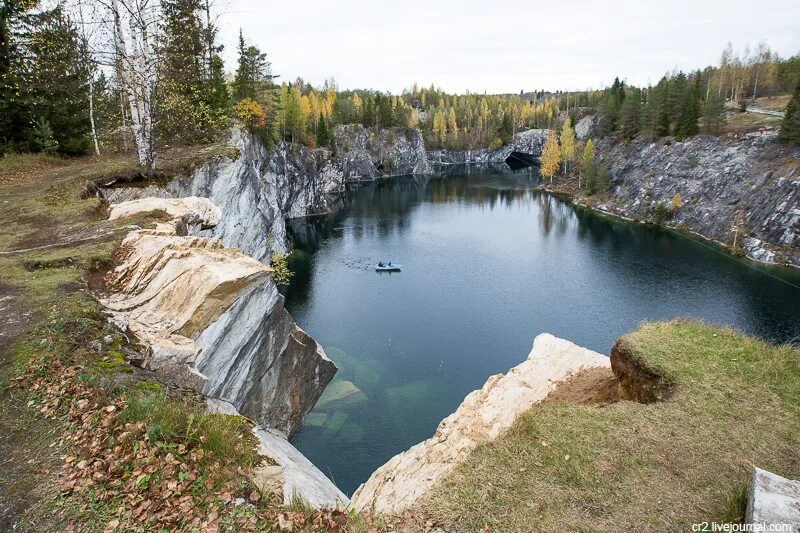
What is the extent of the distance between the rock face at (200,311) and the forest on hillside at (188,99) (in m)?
6.41

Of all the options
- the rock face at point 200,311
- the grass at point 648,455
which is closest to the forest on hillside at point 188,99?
the rock face at point 200,311

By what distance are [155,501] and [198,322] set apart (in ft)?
24.4

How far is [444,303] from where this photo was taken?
152 feet

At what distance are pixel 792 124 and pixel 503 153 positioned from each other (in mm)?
108527

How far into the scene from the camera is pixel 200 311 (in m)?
13.0

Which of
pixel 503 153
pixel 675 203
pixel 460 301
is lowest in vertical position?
pixel 460 301

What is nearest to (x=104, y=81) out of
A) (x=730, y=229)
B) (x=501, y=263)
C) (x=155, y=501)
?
(x=155, y=501)

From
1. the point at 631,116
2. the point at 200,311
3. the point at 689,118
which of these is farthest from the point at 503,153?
the point at 200,311

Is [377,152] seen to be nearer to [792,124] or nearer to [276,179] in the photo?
[276,179]

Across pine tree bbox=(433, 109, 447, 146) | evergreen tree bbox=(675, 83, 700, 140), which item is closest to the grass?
evergreen tree bbox=(675, 83, 700, 140)

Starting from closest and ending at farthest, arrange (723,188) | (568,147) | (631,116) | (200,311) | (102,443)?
1. (102,443)
2. (200,311)
3. (723,188)
4. (631,116)
5. (568,147)

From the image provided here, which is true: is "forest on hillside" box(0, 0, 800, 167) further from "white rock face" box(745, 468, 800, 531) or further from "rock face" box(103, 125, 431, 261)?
"white rock face" box(745, 468, 800, 531)

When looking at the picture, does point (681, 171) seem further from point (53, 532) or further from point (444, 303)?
point (53, 532)

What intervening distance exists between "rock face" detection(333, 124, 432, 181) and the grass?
105919mm
